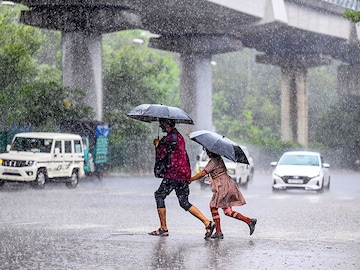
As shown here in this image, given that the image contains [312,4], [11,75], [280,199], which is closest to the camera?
[280,199]

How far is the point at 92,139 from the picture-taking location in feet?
126

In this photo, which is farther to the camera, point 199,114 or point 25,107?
point 199,114

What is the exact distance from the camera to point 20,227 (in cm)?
1605

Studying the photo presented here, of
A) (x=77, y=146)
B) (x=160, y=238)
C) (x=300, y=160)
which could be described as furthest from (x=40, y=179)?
(x=160, y=238)

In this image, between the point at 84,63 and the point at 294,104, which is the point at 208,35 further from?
the point at 294,104

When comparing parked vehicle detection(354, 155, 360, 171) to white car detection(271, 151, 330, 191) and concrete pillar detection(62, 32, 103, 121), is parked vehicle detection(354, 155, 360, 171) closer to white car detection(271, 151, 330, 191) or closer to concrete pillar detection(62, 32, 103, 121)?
concrete pillar detection(62, 32, 103, 121)

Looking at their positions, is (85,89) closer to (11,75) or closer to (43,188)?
(11,75)

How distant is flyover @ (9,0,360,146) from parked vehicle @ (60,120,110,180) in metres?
3.94

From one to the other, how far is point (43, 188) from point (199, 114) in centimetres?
2385

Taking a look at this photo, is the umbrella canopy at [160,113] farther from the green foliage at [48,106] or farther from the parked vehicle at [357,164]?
the parked vehicle at [357,164]

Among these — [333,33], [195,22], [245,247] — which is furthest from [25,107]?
[245,247]

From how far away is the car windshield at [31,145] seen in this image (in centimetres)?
3039

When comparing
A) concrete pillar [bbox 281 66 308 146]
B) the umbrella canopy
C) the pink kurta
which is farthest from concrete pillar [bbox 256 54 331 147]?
the pink kurta

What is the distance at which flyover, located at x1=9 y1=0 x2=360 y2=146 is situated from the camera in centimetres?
Answer: 4225
